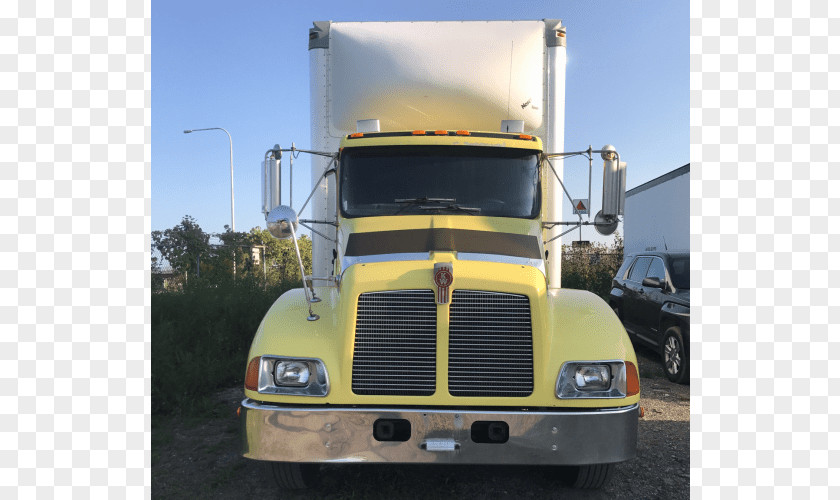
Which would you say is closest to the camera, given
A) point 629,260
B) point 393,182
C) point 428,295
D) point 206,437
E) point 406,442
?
point 406,442

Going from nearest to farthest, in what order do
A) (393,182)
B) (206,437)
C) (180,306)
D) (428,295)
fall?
(428,295) → (393,182) → (206,437) → (180,306)

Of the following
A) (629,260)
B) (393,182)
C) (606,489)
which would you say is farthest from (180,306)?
(629,260)

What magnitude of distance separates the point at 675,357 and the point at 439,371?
532cm

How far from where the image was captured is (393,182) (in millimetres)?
4598

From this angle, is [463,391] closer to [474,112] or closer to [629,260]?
[474,112]

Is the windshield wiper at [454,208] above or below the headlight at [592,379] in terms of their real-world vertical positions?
above

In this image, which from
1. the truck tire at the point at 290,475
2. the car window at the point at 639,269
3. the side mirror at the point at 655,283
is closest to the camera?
the truck tire at the point at 290,475

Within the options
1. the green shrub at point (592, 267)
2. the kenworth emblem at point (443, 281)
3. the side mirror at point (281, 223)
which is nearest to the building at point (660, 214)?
the green shrub at point (592, 267)

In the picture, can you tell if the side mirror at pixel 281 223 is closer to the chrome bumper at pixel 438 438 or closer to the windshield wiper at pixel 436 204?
the windshield wiper at pixel 436 204

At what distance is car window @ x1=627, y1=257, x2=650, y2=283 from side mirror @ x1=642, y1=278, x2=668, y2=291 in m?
0.49

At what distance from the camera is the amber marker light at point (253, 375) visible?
3.44m

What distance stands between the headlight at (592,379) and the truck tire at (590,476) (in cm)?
66

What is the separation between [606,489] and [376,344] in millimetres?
2057

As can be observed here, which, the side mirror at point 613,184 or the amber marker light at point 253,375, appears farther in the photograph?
the side mirror at point 613,184
